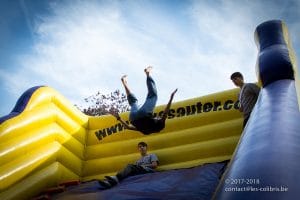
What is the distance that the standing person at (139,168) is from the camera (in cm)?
306

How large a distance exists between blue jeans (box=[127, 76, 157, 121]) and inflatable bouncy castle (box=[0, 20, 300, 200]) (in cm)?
61

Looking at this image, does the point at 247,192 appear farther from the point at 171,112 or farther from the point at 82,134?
the point at 82,134

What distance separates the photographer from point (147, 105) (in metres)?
Answer: 3.51

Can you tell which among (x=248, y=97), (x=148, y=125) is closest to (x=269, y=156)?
(x=248, y=97)

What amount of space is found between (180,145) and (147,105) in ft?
2.50

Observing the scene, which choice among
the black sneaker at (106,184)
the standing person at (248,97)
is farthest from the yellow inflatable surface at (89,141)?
the black sneaker at (106,184)

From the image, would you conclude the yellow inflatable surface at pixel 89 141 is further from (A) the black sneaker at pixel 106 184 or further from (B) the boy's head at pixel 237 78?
(A) the black sneaker at pixel 106 184

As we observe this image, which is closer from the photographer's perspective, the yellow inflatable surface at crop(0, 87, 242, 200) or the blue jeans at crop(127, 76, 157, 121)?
the yellow inflatable surface at crop(0, 87, 242, 200)

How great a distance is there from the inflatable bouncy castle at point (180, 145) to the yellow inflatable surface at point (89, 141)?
0.01m

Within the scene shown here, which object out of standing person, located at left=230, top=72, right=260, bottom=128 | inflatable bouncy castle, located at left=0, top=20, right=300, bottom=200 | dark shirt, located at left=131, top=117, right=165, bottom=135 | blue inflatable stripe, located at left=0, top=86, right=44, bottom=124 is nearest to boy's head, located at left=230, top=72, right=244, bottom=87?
standing person, located at left=230, top=72, right=260, bottom=128

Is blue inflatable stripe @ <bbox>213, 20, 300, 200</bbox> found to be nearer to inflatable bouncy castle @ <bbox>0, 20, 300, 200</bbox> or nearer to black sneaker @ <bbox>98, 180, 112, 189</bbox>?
inflatable bouncy castle @ <bbox>0, 20, 300, 200</bbox>

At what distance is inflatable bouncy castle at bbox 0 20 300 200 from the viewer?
923 millimetres

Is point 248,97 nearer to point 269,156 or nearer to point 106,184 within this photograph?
point 106,184

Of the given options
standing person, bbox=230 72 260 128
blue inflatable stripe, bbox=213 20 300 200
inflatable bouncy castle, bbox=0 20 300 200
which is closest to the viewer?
blue inflatable stripe, bbox=213 20 300 200
